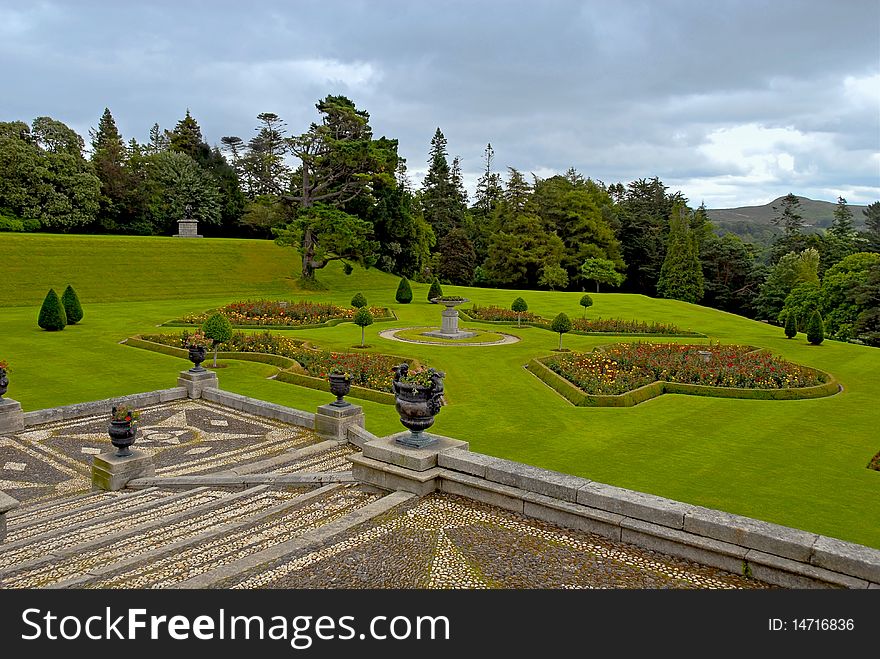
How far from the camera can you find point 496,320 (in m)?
35.0

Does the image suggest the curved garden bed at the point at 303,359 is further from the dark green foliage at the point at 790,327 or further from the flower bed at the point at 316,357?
the dark green foliage at the point at 790,327

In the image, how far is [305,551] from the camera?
6297mm

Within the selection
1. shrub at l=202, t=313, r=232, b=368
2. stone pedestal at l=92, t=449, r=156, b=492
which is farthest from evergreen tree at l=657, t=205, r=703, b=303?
stone pedestal at l=92, t=449, r=156, b=492

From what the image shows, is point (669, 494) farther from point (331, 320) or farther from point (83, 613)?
point (331, 320)

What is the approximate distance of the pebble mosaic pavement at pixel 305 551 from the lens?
19.1 ft

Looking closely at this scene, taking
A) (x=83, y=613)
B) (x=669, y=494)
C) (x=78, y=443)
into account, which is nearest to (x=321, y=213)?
(x=78, y=443)

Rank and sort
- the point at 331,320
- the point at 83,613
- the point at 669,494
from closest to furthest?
the point at 83,613 → the point at 669,494 → the point at 331,320

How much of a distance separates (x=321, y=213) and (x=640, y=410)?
104 ft

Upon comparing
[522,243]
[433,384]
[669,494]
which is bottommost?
[669,494]

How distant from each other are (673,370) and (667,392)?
1483 mm

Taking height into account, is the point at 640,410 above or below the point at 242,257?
below

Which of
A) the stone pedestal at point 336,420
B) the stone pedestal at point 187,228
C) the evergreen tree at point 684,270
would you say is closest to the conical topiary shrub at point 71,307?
the stone pedestal at point 336,420

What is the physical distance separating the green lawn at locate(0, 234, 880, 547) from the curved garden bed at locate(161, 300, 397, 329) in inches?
53.9

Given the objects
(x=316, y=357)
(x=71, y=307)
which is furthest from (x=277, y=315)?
(x=316, y=357)
